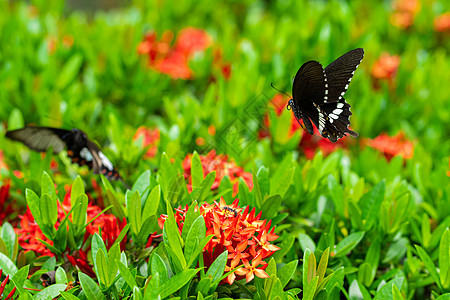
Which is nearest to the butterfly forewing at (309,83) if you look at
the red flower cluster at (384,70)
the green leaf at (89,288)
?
the green leaf at (89,288)

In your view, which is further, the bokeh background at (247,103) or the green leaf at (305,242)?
the bokeh background at (247,103)

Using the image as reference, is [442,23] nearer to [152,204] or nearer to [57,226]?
[152,204]

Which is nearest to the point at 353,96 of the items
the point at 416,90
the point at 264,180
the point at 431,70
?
the point at 416,90

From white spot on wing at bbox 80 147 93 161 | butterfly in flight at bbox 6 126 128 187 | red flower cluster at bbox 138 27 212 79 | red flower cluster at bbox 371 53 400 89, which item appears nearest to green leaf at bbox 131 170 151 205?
butterfly in flight at bbox 6 126 128 187

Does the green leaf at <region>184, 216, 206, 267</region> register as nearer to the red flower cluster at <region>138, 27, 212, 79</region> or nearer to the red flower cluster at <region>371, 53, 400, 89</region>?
the red flower cluster at <region>138, 27, 212, 79</region>

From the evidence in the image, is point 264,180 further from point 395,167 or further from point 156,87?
point 156,87

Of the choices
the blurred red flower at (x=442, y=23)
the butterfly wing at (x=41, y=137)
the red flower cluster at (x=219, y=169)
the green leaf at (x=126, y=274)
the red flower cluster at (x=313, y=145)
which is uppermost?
the blurred red flower at (x=442, y=23)

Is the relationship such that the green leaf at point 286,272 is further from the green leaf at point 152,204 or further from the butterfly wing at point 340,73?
the butterfly wing at point 340,73
